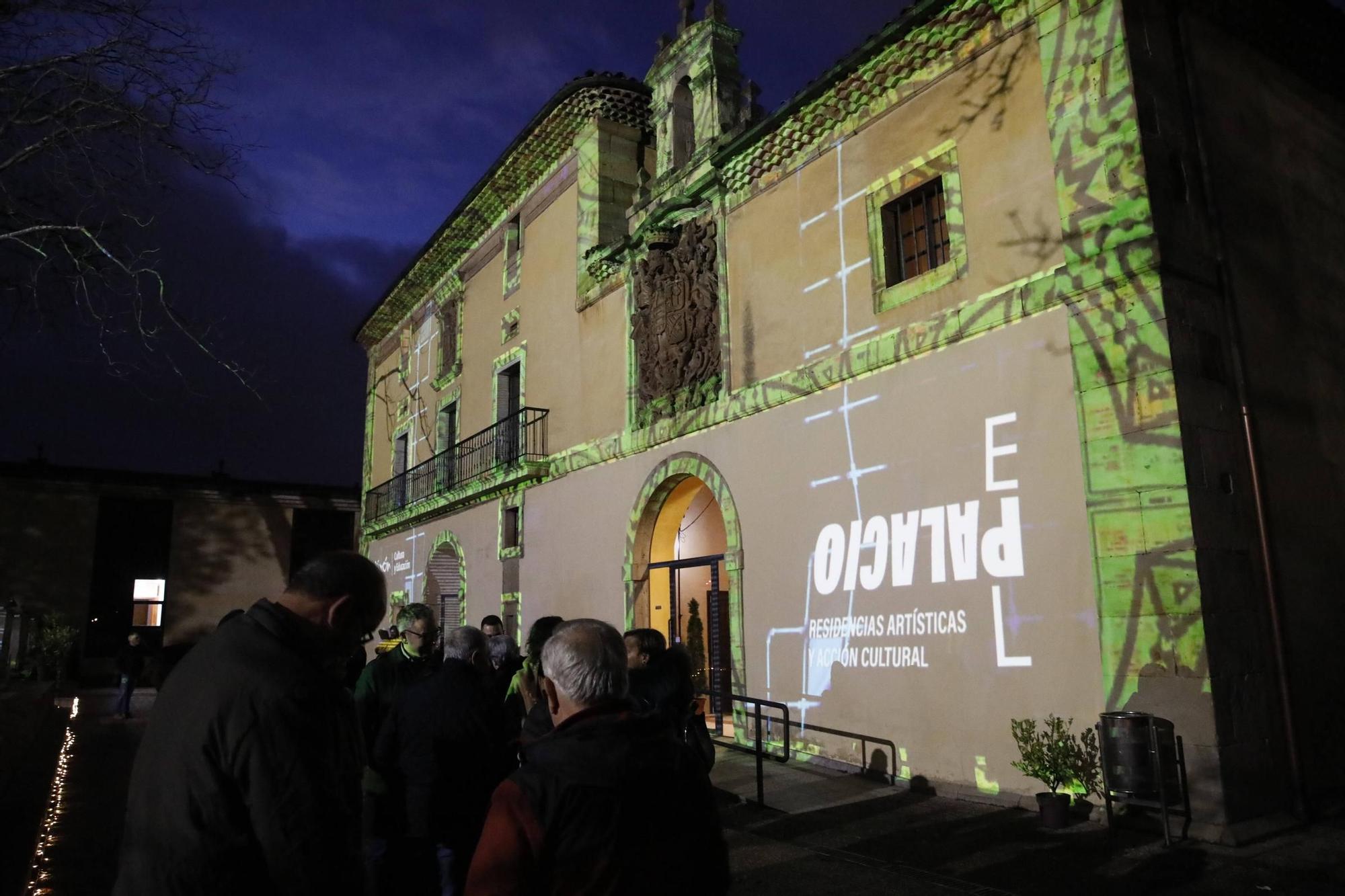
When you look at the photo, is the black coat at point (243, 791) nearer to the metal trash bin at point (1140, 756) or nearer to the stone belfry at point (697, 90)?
the metal trash bin at point (1140, 756)

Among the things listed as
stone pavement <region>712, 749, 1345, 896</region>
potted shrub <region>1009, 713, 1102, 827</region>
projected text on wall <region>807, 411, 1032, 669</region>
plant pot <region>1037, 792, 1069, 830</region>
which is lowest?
stone pavement <region>712, 749, 1345, 896</region>

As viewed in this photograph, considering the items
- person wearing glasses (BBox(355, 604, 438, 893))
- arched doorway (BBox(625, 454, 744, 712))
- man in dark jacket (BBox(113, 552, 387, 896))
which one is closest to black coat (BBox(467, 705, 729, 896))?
man in dark jacket (BBox(113, 552, 387, 896))

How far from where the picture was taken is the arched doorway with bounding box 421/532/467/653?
19.6 metres

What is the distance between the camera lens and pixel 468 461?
61.8 ft

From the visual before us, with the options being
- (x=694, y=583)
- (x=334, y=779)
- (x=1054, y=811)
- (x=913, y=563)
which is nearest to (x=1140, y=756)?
(x=1054, y=811)

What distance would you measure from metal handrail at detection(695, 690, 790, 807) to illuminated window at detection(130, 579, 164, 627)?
78.1 feet

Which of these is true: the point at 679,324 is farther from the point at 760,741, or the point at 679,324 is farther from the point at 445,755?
the point at 445,755

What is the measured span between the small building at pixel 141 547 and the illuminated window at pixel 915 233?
73.7ft

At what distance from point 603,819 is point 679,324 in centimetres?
1071

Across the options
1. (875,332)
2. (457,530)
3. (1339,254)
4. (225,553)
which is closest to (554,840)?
(875,332)

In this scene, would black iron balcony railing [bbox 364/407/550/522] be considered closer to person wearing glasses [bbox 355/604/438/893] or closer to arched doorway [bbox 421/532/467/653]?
arched doorway [bbox 421/532/467/653]

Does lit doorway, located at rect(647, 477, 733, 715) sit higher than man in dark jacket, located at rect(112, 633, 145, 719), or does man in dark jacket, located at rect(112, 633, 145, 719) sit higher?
→ lit doorway, located at rect(647, 477, 733, 715)

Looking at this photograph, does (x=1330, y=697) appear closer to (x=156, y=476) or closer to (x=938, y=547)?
(x=938, y=547)

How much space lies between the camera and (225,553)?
29.5 meters
